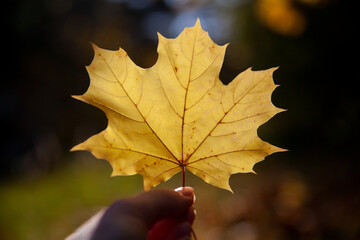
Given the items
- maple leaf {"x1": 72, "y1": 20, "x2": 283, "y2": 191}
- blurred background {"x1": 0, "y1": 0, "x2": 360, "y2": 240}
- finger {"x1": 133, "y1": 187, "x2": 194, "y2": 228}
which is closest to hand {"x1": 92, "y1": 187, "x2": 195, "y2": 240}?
finger {"x1": 133, "y1": 187, "x2": 194, "y2": 228}

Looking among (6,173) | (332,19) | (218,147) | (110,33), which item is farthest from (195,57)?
(110,33)

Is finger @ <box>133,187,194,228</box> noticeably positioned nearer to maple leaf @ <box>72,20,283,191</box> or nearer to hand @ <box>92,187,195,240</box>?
hand @ <box>92,187,195,240</box>

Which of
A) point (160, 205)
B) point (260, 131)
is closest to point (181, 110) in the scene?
point (160, 205)

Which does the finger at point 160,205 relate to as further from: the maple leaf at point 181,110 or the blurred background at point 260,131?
the blurred background at point 260,131

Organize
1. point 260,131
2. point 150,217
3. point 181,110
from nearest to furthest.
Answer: point 150,217 → point 181,110 → point 260,131

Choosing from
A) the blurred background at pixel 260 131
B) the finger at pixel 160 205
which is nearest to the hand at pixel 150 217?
the finger at pixel 160 205

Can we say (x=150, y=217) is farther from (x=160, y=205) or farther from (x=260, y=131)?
(x=260, y=131)
